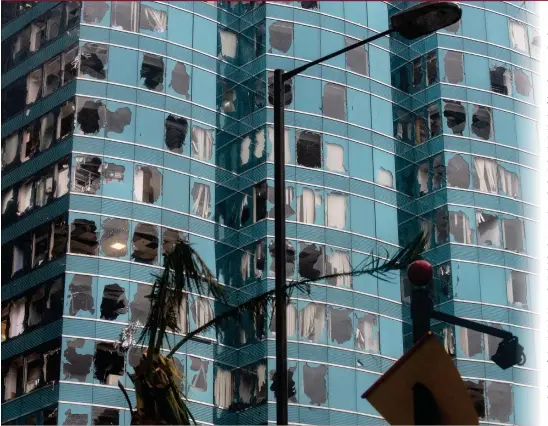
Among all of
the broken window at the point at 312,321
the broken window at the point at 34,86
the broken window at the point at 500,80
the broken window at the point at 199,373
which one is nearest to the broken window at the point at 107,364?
the broken window at the point at 199,373

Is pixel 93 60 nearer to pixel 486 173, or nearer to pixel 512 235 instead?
pixel 486 173

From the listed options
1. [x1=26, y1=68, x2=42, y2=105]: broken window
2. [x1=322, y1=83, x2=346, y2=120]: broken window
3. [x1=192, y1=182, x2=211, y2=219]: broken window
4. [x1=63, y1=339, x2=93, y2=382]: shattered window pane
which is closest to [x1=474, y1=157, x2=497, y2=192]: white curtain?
[x1=322, y1=83, x2=346, y2=120]: broken window

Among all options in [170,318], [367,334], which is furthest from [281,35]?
[170,318]

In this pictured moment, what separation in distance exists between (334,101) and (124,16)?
Result: 10070mm

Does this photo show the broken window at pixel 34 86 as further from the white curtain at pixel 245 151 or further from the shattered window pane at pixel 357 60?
the shattered window pane at pixel 357 60

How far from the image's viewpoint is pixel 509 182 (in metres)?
63.5

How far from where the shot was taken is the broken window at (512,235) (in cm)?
6200

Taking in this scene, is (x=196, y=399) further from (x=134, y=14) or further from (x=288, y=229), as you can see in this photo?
(x=134, y=14)

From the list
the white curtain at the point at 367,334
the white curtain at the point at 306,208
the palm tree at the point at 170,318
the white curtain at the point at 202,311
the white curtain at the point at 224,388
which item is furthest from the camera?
the white curtain at the point at 306,208

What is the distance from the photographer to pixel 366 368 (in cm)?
5741

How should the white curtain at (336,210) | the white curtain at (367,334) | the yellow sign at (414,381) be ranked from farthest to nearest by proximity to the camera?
the white curtain at (336,210) < the white curtain at (367,334) < the yellow sign at (414,381)

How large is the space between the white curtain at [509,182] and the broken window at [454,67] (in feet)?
15.5

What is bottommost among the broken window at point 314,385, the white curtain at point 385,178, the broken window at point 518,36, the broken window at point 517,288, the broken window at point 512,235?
the broken window at point 314,385

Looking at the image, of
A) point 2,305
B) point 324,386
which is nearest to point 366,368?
point 324,386
